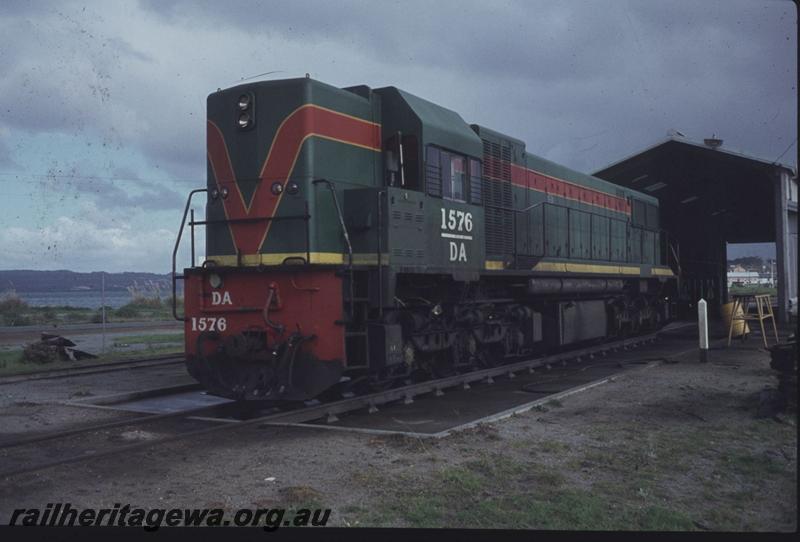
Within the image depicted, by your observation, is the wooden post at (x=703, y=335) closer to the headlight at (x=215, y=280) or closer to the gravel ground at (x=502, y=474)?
the gravel ground at (x=502, y=474)

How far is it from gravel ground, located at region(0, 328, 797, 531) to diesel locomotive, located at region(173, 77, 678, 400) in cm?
113

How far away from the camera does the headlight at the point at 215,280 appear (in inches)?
355

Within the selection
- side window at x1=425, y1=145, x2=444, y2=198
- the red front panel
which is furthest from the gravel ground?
side window at x1=425, y1=145, x2=444, y2=198

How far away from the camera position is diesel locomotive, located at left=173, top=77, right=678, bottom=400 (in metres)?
8.49

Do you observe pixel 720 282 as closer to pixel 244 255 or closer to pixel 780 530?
pixel 244 255

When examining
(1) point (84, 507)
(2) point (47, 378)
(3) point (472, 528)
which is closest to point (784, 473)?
(3) point (472, 528)

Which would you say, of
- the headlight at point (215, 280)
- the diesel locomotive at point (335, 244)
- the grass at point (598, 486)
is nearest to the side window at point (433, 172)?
the diesel locomotive at point (335, 244)

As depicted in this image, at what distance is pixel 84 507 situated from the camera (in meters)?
5.28

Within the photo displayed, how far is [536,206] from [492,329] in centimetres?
288

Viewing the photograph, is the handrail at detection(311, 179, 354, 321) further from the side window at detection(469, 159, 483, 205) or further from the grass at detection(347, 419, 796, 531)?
the side window at detection(469, 159, 483, 205)

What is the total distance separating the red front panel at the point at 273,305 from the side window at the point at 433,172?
227 cm

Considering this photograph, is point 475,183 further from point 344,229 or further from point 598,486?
point 598,486

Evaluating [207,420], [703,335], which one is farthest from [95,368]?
[703,335]

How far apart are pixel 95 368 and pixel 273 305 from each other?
7780mm
